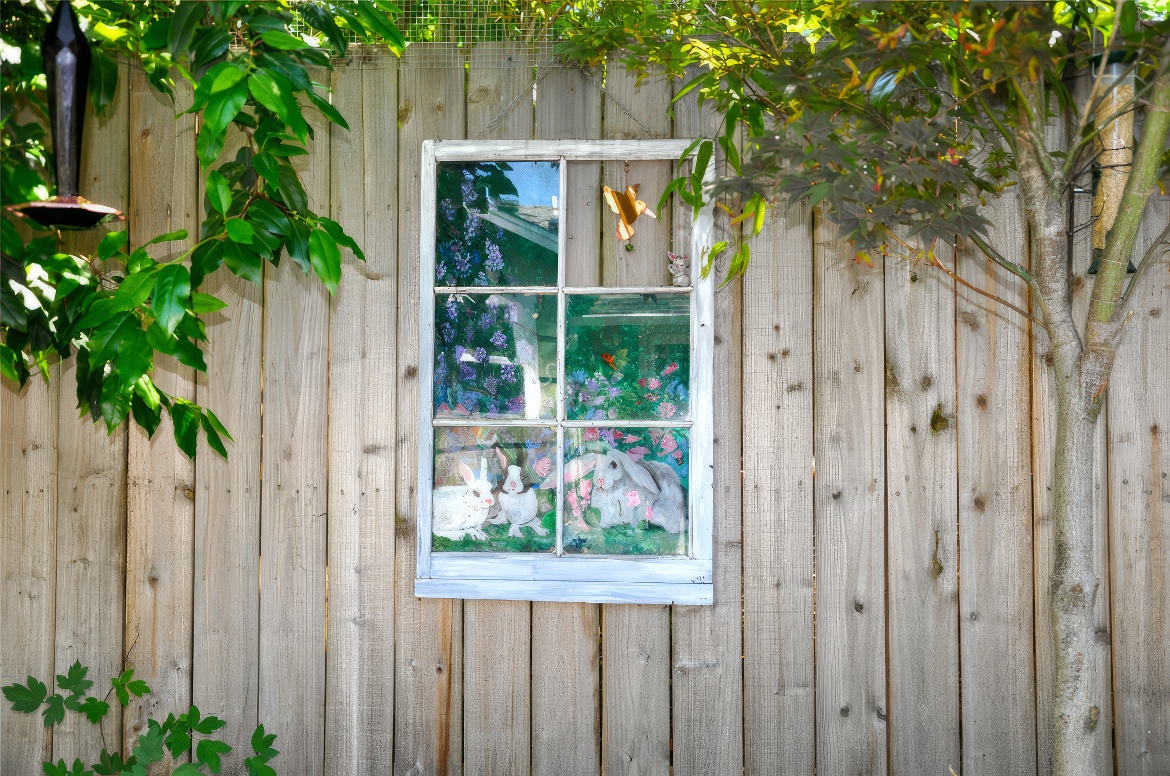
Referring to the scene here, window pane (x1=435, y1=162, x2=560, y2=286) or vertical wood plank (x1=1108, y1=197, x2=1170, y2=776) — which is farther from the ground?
window pane (x1=435, y1=162, x2=560, y2=286)

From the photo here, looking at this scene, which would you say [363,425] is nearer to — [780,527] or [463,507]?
[463,507]

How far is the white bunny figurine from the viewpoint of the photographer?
212 centimetres

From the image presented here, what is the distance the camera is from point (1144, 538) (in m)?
2.03

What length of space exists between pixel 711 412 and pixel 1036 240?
2.58ft

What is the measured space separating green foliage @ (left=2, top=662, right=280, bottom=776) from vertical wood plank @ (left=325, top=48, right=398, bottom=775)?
19 centimetres

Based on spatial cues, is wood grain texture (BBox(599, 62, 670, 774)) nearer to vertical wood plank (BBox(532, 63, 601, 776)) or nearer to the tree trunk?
vertical wood plank (BBox(532, 63, 601, 776))

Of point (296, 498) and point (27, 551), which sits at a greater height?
point (296, 498)

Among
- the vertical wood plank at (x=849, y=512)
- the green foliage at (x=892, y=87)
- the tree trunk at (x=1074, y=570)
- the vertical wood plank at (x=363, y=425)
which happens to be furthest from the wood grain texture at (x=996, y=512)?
the vertical wood plank at (x=363, y=425)

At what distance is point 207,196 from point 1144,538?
7.35 ft

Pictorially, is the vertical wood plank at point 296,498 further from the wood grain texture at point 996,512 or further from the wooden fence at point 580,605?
the wood grain texture at point 996,512

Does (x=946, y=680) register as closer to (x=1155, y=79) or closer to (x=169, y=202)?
(x=1155, y=79)

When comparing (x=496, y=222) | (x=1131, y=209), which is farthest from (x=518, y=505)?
(x=1131, y=209)

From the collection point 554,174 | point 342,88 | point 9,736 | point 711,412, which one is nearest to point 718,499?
point 711,412

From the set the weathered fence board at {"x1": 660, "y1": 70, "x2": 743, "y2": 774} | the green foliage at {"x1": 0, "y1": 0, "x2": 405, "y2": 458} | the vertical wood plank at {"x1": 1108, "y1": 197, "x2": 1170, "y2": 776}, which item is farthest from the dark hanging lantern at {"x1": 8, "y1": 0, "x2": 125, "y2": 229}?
the vertical wood plank at {"x1": 1108, "y1": 197, "x2": 1170, "y2": 776}
